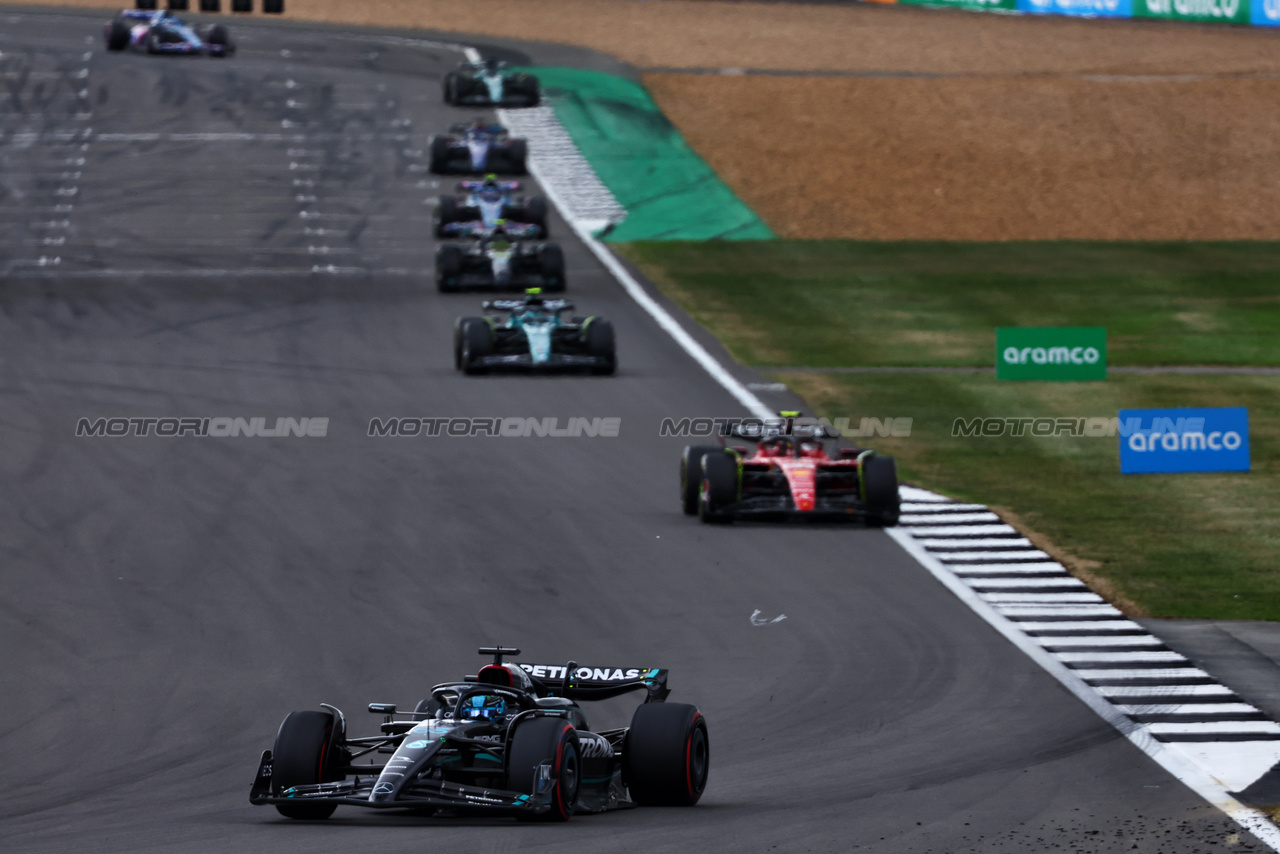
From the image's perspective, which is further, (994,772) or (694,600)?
(694,600)

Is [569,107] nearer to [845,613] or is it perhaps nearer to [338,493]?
[338,493]

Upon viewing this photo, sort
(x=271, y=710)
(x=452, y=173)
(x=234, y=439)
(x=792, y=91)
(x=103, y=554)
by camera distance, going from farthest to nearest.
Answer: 1. (x=792, y=91)
2. (x=452, y=173)
3. (x=234, y=439)
4. (x=103, y=554)
5. (x=271, y=710)

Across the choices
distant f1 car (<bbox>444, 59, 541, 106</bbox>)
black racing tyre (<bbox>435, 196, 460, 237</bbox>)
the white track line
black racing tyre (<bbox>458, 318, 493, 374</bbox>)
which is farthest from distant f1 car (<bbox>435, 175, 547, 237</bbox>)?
the white track line

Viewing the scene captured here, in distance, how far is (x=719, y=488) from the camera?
2102 centimetres

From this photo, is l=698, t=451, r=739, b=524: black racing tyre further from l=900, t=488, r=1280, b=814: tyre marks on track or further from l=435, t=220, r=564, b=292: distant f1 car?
l=435, t=220, r=564, b=292: distant f1 car

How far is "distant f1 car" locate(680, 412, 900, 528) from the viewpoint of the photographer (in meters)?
21.1

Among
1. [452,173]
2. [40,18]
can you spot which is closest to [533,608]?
[452,173]

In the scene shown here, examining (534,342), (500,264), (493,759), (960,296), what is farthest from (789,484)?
(960,296)

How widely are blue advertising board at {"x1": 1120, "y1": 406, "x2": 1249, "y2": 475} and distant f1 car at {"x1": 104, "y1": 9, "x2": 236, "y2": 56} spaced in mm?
40682

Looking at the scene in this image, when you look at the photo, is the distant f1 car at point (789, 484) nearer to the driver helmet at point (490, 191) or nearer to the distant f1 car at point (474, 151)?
the driver helmet at point (490, 191)

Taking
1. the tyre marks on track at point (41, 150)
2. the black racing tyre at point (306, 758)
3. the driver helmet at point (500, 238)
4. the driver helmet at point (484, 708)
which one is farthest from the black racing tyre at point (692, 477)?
the tyre marks on track at point (41, 150)

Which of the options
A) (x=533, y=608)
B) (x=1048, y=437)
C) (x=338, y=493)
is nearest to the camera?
(x=533, y=608)

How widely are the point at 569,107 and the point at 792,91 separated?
25.2 feet

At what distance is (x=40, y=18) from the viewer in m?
66.2
